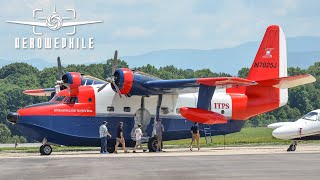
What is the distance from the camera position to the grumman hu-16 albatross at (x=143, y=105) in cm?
3956

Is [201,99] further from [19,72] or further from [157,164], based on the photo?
[19,72]

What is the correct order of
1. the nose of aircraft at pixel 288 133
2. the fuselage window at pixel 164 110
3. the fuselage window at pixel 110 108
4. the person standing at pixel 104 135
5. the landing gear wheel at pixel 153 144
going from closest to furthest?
the person standing at pixel 104 135 → the nose of aircraft at pixel 288 133 → the fuselage window at pixel 110 108 → the landing gear wheel at pixel 153 144 → the fuselage window at pixel 164 110

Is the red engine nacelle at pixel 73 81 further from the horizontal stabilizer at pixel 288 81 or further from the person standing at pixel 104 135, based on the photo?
the horizontal stabilizer at pixel 288 81

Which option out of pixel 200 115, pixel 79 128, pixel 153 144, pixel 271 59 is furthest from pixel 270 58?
pixel 79 128

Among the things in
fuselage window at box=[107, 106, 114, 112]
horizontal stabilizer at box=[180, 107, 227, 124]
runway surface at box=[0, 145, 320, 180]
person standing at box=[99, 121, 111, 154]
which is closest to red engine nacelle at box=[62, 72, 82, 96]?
fuselage window at box=[107, 106, 114, 112]

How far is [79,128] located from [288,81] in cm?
999

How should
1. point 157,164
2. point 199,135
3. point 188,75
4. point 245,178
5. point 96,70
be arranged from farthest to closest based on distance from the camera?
point 188,75
point 96,70
point 199,135
point 157,164
point 245,178

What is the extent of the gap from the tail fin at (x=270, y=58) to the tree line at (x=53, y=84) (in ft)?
125

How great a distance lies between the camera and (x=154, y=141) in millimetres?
41438

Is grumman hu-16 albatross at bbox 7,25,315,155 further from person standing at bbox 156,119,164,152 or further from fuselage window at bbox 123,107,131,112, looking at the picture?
person standing at bbox 156,119,164,152

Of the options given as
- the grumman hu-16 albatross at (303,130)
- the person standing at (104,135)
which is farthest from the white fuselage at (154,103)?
the grumman hu-16 albatross at (303,130)

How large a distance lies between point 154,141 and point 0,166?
13.5m

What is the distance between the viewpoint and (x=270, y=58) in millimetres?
45156

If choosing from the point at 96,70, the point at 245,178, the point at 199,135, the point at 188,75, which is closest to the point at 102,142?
the point at 199,135
